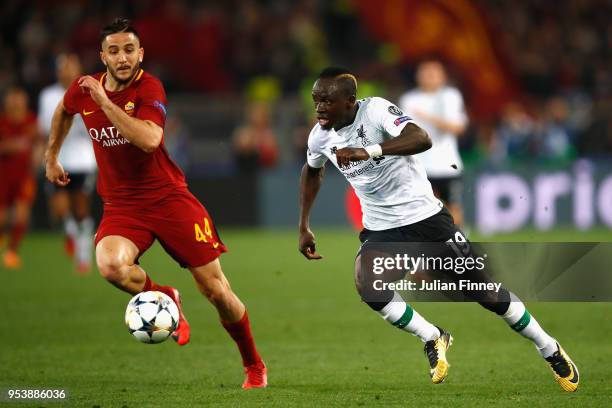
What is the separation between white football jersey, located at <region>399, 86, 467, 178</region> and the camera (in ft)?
41.0

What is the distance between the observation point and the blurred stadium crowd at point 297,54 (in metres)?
20.3

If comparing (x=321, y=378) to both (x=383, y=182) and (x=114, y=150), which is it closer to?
(x=383, y=182)

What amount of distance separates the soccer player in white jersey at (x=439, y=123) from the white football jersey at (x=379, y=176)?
5632 millimetres

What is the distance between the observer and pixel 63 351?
8.40 m

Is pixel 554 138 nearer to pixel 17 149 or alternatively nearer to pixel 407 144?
pixel 17 149

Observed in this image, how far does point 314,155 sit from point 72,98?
1526 mm

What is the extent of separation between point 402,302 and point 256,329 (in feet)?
9.66

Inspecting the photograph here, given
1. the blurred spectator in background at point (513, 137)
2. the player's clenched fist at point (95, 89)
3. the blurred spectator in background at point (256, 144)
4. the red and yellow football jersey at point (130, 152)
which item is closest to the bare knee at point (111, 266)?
the red and yellow football jersey at point (130, 152)

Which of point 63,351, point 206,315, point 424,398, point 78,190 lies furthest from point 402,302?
point 78,190

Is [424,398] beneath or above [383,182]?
beneath

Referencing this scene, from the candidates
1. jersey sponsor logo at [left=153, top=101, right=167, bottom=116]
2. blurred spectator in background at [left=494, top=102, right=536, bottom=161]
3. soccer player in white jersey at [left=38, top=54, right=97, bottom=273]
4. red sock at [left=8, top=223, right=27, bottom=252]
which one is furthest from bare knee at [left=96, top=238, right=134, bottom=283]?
blurred spectator in background at [left=494, top=102, right=536, bottom=161]

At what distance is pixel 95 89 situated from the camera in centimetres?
635

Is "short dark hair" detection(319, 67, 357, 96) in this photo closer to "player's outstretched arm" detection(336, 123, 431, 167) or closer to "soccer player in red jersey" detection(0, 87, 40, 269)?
"player's outstretched arm" detection(336, 123, 431, 167)

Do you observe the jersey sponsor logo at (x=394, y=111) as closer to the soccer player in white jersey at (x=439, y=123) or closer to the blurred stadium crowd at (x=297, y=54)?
the soccer player in white jersey at (x=439, y=123)
